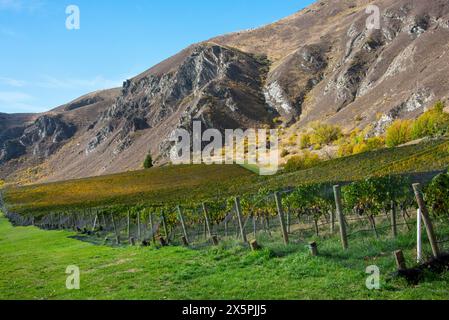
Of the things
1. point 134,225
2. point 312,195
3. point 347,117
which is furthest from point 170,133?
point 312,195

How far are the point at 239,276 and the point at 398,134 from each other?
9945cm

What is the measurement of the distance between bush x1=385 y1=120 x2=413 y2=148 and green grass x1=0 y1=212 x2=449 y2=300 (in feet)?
295

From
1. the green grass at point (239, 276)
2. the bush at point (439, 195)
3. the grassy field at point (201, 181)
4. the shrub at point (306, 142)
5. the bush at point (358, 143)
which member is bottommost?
the green grass at point (239, 276)

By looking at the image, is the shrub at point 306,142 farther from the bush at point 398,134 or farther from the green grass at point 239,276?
the green grass at point 239,276

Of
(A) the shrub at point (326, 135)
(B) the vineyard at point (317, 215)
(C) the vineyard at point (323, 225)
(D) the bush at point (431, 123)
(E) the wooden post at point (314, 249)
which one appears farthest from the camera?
(A) the shrub at point (326, 135)

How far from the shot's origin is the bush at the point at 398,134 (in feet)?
330

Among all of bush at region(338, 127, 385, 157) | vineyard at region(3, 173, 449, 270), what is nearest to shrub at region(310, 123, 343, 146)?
bush at region(338, 127, 385, 157)

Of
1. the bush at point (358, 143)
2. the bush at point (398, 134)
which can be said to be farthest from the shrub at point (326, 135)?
the bush at point (398, 134)

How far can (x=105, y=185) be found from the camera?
10981cm

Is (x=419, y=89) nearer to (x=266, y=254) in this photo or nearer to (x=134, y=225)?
(x=134, y=225)

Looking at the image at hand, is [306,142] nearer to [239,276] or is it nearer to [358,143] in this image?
[358,143]

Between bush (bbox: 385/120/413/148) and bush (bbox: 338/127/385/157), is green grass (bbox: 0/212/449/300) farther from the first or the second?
bush (bbox: 385/120/413/148)

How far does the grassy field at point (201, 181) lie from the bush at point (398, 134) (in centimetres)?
2508
